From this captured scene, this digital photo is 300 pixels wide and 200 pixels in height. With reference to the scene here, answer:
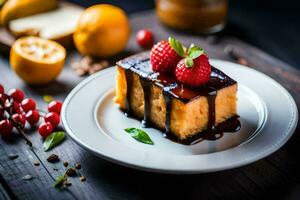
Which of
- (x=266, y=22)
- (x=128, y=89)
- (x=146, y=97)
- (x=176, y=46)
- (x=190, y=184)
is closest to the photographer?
(x=190, y=184)

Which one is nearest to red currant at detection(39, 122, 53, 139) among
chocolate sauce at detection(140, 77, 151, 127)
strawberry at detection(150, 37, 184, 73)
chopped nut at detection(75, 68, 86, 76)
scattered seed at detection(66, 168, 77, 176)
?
scattered seed at detection(66, 168, 77, 176)

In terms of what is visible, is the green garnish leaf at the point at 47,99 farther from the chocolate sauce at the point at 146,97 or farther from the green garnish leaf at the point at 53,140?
the chocolate sauce at the point at 146,97

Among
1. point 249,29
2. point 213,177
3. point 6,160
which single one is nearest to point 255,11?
point 249,29

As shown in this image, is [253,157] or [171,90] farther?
[171,90]

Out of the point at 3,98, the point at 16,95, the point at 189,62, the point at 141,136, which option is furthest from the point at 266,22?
the point at 3,98

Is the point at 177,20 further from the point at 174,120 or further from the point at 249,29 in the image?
the point at 174,120

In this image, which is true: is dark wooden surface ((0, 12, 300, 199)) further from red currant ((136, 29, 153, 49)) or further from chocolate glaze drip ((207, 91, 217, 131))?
red currant ((136, 29, 153, 49))

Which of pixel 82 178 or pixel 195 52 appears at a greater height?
pixel 195 52

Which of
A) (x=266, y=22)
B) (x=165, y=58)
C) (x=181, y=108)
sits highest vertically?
(x=165, y=58)

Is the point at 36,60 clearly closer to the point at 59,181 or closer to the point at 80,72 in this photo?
the point at 80,72
